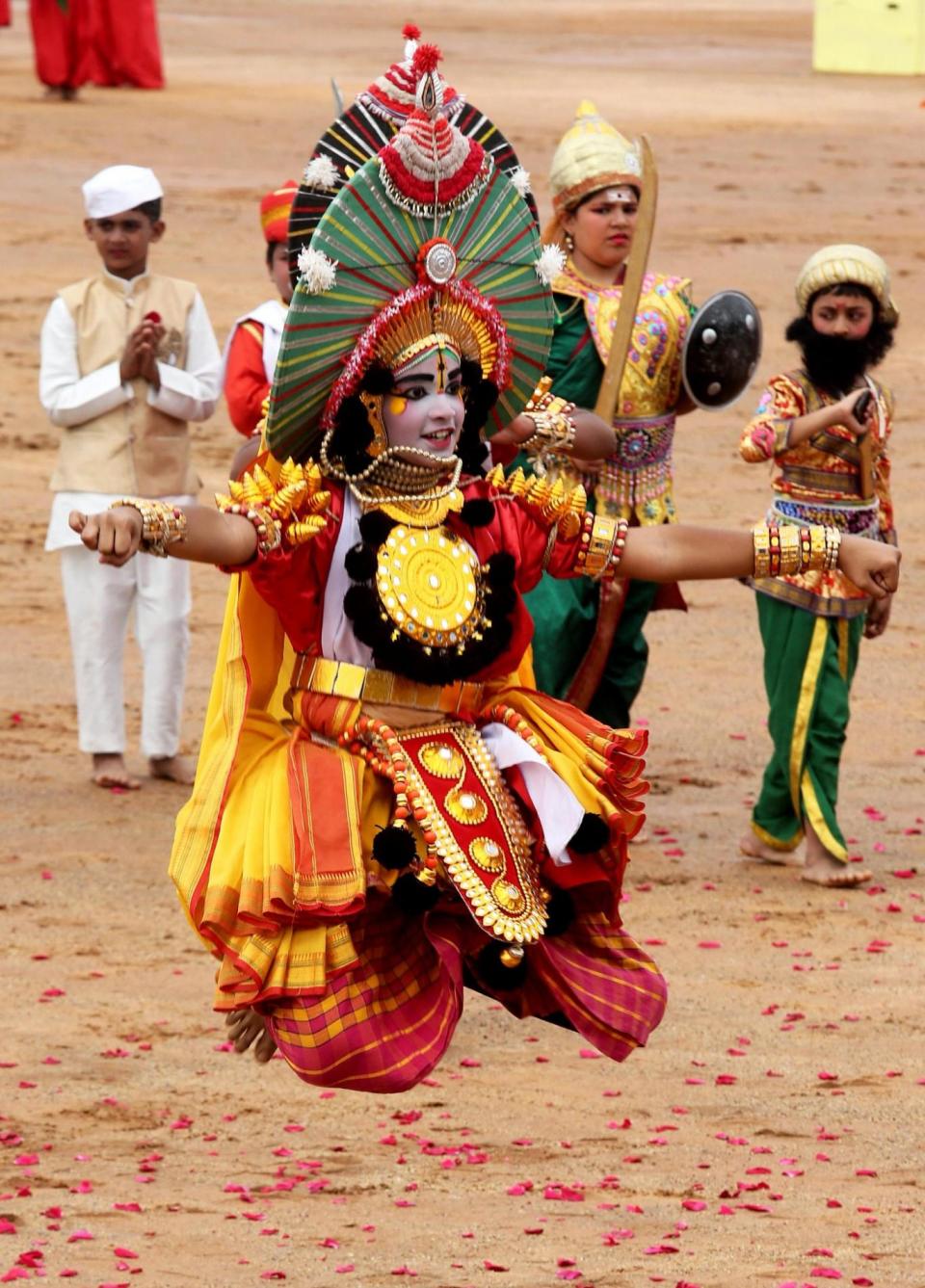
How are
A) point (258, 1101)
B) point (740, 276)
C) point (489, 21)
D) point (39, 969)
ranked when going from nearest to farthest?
point (258, 1101), point (39, 969), point (740, 276), point (489, 21)

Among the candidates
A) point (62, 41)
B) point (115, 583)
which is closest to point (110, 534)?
point (115, 583)

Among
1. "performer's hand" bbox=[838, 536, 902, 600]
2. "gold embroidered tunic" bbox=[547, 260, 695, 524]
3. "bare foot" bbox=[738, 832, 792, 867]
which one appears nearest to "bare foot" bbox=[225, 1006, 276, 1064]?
"performer's hand" bbox=[838, 536, 902, 600]

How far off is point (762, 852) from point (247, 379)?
239cm

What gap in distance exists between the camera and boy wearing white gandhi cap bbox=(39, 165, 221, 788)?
931cm

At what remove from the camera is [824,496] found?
845 cm

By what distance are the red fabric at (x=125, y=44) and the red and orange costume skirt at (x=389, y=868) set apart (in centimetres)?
2073

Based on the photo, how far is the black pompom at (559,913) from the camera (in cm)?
511

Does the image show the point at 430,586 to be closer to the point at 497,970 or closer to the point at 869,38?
the point at 497,970

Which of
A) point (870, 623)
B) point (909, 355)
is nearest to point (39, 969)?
point (870, 623)

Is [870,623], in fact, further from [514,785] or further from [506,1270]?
[514,785]

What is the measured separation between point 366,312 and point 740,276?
43.7ft

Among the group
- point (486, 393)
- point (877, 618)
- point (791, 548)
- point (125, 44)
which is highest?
point (486, 393)

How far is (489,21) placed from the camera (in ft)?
119

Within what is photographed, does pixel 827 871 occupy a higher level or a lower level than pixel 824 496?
lower
